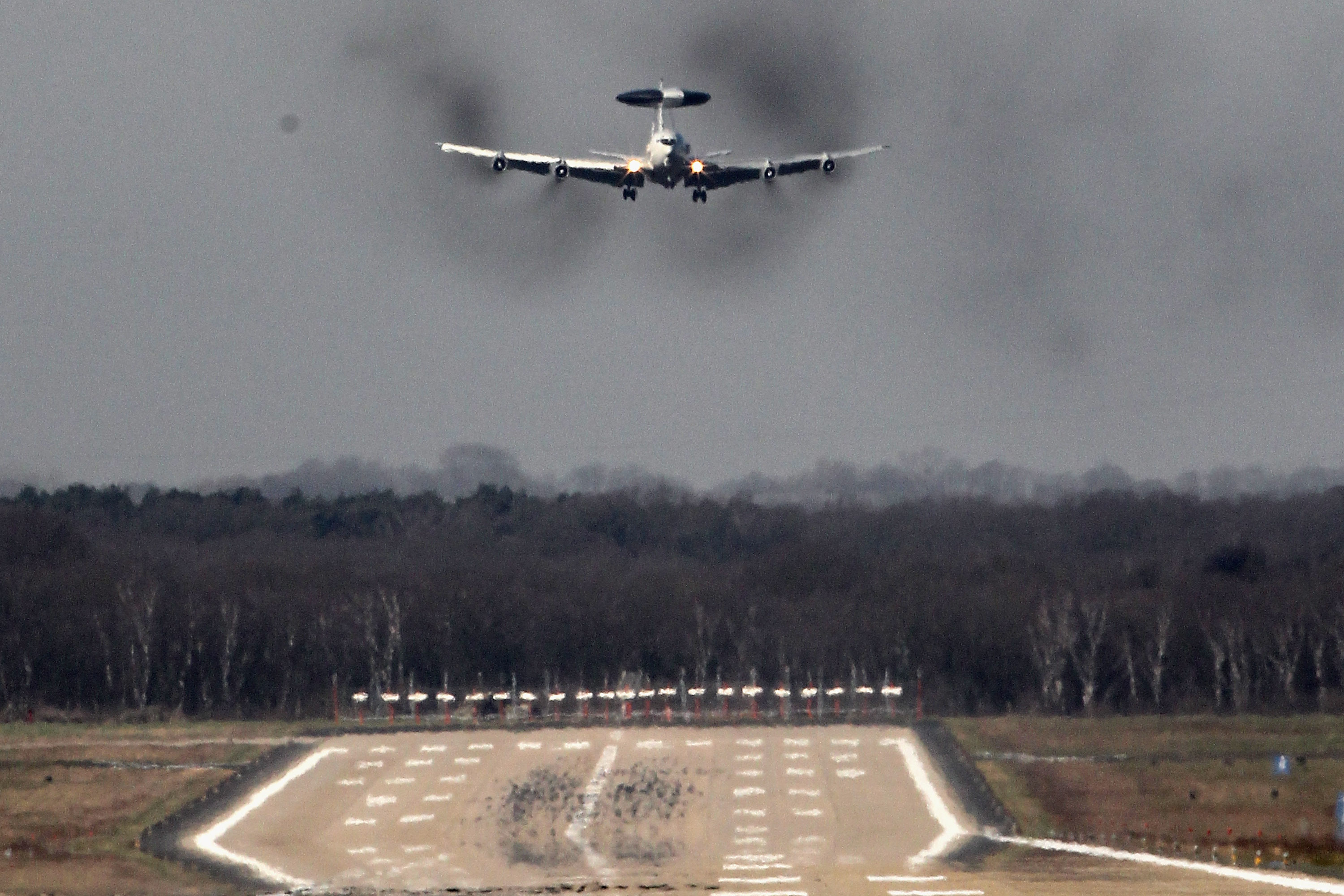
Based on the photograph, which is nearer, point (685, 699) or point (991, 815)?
point (991, 815)

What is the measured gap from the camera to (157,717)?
386ft

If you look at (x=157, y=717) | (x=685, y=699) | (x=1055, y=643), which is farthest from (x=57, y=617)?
(x=1055, y=643)

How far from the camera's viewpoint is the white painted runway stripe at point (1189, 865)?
67.0m

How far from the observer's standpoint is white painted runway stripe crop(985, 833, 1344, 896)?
220 feet

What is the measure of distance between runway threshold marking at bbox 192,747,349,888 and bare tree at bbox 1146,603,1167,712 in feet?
150

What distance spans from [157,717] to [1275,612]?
60864mm

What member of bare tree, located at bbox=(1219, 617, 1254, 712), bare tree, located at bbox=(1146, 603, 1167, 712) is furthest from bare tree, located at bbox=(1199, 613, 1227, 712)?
bare tree, located at bbox=(1146, 603, 1167, 712)

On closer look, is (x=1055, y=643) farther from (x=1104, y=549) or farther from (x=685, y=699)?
(x=1104, y=549)

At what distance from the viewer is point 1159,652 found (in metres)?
123

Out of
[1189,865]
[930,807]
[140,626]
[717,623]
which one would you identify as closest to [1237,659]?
[717,623]

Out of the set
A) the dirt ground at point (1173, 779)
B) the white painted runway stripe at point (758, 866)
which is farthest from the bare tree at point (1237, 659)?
the white painted runway stripe at point (758, 866)

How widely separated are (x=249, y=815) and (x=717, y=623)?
56.0 meters

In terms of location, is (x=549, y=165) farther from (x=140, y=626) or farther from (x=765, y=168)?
(x=140, y=626)

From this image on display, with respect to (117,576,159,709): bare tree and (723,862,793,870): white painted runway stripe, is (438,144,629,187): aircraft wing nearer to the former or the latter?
(723,862,793,870): white painted runway stripe
